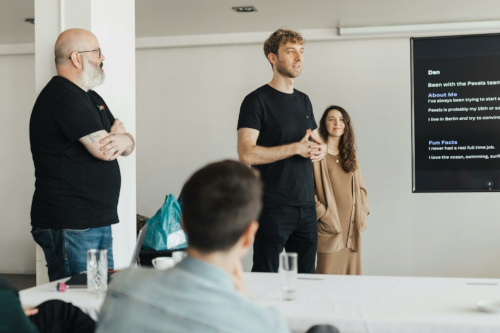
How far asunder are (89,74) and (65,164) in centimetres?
45

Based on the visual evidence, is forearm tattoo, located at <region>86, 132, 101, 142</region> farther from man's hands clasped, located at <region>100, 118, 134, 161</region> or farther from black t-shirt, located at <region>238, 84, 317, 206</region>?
black t-shirt, located at <region>238, 84, 317, 206</region>

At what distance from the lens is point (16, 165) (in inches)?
276

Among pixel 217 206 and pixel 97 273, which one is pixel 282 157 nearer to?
pixel 97 273

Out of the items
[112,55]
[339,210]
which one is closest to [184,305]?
[112,55]

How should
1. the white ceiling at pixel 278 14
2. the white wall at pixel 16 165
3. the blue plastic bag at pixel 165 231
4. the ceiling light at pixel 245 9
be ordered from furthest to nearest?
the white wall at pixel 16 165 → the ceiling light at pixel 245 9 → the white ceiling at pixel 278 14 → the blue plastic bag at pixel 165 231

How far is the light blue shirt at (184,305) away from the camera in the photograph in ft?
3.12

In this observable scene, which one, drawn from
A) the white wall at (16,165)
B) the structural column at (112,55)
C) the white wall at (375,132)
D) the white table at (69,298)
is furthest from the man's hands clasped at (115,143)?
the white wall at (16,165)

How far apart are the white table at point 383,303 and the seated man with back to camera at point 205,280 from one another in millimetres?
632

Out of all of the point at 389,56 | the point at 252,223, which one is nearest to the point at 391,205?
the point at 389,56

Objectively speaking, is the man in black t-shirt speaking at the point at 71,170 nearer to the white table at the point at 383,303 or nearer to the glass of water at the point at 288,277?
the white table at the point at 383,303

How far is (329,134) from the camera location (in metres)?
4.52

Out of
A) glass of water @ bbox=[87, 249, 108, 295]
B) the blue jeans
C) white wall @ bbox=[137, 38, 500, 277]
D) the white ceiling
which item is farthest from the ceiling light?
glass of water @ bbox=[87, 249, 108, 295]

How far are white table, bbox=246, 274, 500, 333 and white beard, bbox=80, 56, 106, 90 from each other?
124 centimetres

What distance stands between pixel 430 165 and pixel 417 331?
4433 millimetres
